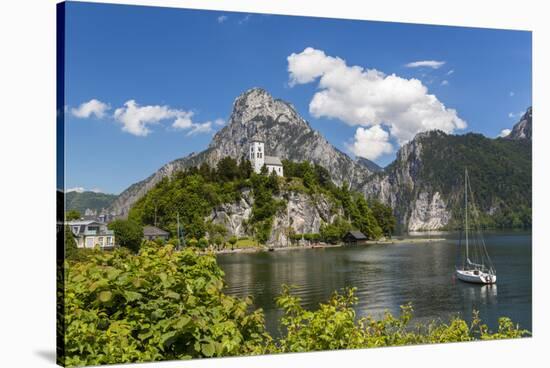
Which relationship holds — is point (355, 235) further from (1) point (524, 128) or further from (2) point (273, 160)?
(1) point (524, 128)

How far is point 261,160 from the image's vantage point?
766 centimetres

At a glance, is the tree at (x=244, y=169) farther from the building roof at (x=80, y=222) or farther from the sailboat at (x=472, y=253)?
the sailboat at (x=472, y=253)

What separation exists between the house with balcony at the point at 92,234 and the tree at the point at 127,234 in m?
0.07

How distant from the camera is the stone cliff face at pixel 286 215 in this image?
23.8ft

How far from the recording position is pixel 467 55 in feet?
24.0

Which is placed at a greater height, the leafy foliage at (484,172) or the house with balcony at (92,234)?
the leafy foliage at (484,172)

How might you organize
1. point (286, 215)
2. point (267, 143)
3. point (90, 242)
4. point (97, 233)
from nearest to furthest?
1. point (90, 242)
2. point (97, 233)
3. point (267, 143)
4. point (286, 215)

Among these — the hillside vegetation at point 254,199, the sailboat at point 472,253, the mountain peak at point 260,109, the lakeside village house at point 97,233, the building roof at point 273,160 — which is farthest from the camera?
the sailboat at point 472,253

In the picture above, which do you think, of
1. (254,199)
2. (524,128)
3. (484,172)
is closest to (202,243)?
(254,199)

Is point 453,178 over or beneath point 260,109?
beneath

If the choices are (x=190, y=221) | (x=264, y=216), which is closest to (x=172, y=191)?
(x=190, y=221)

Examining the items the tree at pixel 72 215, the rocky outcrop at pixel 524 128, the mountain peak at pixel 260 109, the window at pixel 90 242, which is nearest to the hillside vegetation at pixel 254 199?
the mountain peak at pixel 260 109

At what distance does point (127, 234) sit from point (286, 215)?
2.09m

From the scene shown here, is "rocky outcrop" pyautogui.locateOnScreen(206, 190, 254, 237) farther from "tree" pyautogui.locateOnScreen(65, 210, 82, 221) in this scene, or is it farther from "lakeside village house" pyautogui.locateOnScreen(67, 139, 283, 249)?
"tree" pyautogui.locateOnScreen(65, 210, 82, 221)
